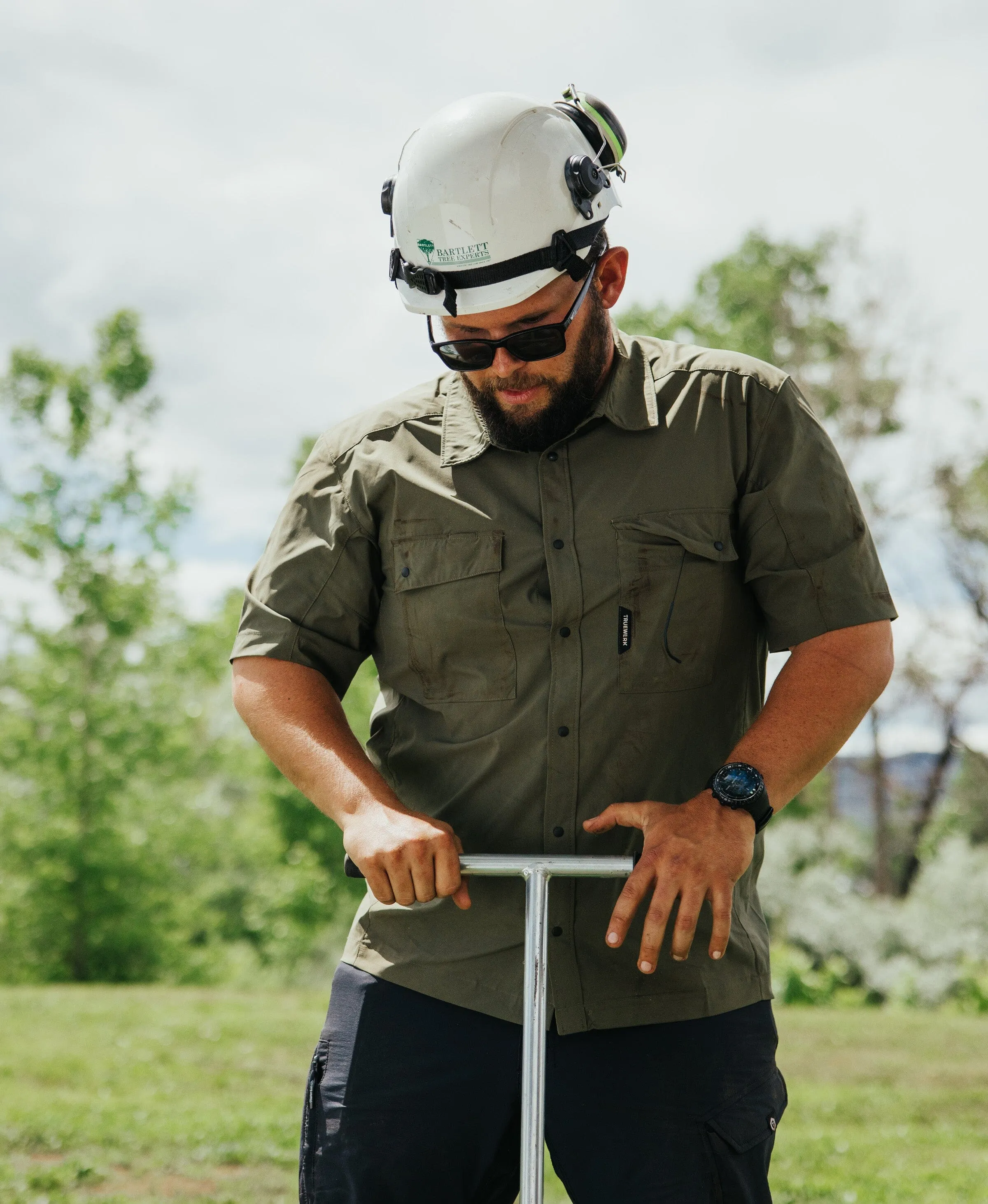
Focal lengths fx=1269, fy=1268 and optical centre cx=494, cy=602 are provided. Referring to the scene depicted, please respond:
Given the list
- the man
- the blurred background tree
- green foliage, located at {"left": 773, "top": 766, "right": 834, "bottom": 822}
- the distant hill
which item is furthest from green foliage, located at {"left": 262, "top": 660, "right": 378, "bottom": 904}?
the man

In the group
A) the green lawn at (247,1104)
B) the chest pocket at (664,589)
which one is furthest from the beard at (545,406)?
the green lawn at (247,1104)

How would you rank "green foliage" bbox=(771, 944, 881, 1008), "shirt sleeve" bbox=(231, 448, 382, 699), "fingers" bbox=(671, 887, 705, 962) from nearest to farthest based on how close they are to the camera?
"fingers" bbox=(671, 887, 705, 962) < "shirt sleeve" bbox=(231, 448, 382, 699) < "green foliage" bbox=(771, 944, 881, 1008)

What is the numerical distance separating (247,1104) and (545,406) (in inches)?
225

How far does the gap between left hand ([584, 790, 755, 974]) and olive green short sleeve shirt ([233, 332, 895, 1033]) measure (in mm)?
256

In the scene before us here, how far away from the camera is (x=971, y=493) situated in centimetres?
2142

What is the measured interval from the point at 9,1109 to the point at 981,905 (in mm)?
11049

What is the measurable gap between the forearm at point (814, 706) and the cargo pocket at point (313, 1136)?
103 centimetres

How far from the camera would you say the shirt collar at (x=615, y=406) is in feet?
8.01

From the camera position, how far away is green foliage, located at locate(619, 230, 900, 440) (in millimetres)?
22859

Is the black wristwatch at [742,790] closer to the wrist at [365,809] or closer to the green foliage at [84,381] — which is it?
the wrist at [365,809]

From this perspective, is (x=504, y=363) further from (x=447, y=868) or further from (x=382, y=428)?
(x=447, y=868)

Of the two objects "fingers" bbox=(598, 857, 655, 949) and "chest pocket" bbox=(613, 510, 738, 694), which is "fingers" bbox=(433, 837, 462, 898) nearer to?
"fingers" bbox=(598, 857, 655, 949)

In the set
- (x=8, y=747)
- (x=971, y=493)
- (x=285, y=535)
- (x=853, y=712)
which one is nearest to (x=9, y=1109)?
(x=285, y=535)

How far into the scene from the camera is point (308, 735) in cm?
244
